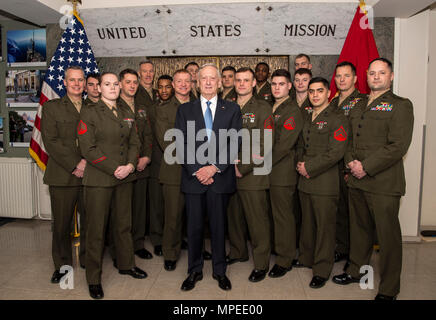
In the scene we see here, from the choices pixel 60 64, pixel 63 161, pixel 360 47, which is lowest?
pixel 63 161

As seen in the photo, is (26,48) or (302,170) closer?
(302,170)

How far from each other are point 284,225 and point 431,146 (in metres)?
2.77

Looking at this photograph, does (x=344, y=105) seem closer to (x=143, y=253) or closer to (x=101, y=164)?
(x=101, y=164)

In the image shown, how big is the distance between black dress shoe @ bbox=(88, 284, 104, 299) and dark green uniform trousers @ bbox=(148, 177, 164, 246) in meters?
0.98

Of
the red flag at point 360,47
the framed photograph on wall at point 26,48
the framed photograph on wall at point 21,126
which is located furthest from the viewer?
the framed photograph on wall at point 21,126

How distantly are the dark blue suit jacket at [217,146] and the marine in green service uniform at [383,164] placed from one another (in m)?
1.00

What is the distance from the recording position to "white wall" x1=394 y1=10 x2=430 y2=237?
12.8 ft

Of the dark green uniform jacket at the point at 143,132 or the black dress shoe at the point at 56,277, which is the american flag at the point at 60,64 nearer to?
the dark green uniform jacket at the point at 143,132

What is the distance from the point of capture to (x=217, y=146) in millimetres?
2758

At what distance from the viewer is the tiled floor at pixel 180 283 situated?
2.77m

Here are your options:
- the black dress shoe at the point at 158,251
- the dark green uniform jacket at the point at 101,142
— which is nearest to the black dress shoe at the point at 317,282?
the black dress shoe at the point at 158,251

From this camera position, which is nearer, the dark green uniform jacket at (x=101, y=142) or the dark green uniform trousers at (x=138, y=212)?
the dark green uniform jacket at (x=101, y=142)

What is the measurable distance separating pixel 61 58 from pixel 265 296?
3472mm

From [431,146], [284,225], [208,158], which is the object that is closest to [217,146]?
[208,158]
